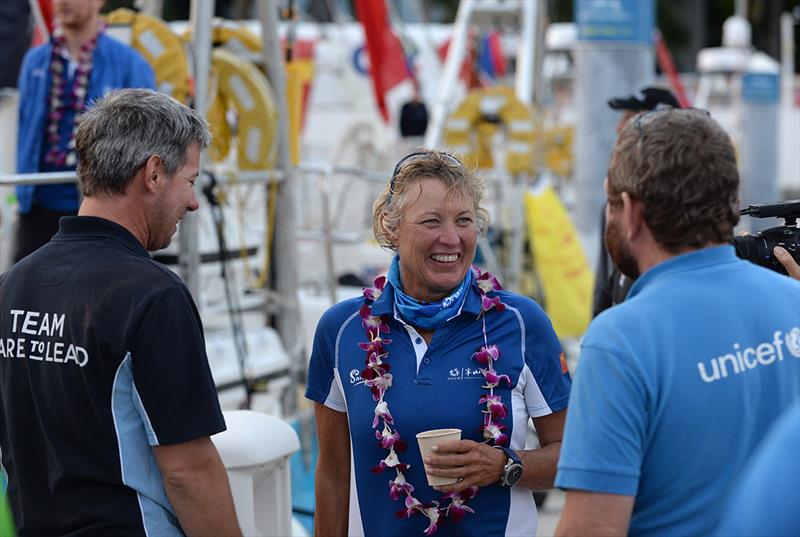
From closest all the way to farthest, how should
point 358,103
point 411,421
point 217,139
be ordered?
point 411,421
point 217,139
point 358,103

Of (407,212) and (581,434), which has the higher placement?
(407,212)

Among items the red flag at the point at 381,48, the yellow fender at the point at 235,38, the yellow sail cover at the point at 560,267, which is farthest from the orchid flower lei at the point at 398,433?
the red flag at the point at 381,48

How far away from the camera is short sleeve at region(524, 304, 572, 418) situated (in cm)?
276

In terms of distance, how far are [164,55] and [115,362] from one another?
127 inches

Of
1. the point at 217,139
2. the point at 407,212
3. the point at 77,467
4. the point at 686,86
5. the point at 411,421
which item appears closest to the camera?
the point at 77,467

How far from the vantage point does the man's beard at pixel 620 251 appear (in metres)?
2.07

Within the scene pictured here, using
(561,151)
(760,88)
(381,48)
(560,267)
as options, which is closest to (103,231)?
(560,267)

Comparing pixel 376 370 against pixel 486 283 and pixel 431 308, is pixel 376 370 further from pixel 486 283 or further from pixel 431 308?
pixel 486 283

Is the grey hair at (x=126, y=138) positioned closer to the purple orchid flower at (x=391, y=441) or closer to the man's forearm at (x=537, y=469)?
the purple orchid flower at (x=391, y=441)

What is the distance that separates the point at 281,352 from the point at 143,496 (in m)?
3.59

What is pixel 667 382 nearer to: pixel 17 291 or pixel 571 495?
pixel 571 495

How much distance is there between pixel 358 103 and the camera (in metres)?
16.7

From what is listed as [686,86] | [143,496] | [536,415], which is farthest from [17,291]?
[686,86]

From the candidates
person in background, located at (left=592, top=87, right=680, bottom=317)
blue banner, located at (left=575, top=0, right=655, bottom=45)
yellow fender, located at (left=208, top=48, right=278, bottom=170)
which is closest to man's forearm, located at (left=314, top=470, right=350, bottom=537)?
person in background, located at (left=592, top=87, right=680, bottom=317)
